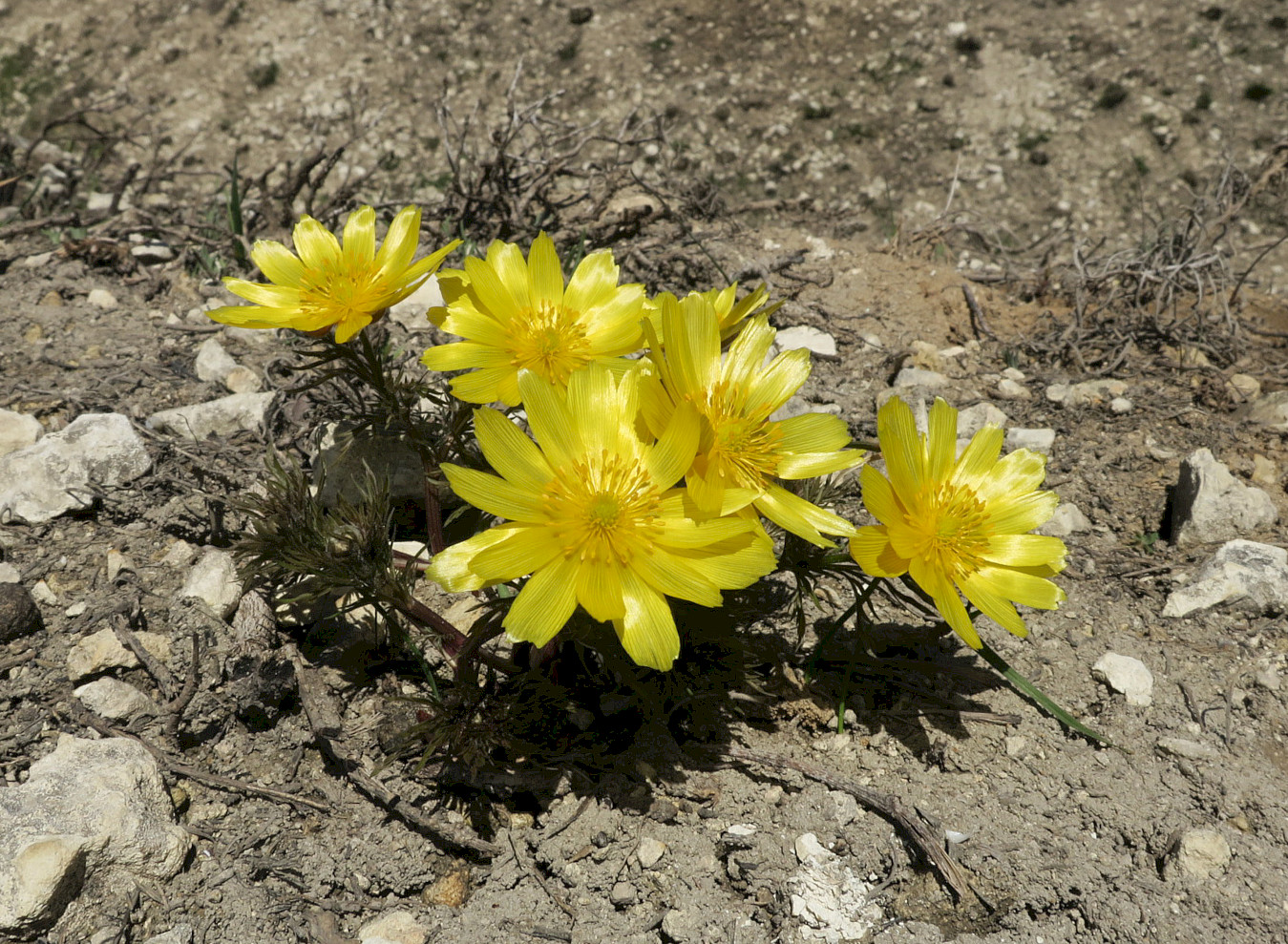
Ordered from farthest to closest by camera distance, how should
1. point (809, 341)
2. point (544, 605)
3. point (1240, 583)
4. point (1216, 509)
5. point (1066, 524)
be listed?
point (809, 341) → point (1066, 524) → point (1216, 509) → point (1240, 583) → point (544, 605)

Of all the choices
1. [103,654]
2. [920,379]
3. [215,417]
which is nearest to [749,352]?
[920,379]

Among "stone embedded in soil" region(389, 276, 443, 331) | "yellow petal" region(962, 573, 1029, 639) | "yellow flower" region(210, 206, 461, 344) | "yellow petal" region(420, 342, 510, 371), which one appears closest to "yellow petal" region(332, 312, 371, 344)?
"yellow flower" region(210, 206, 461, 344)

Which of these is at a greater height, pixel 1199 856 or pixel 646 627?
pixel 646 627

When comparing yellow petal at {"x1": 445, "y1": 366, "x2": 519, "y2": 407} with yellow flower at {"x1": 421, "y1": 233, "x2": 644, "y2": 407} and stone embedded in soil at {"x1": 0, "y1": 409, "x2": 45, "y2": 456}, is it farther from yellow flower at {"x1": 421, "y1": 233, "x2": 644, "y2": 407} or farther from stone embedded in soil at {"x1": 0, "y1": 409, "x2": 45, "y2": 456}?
stone embedded in soil at {"x1": 0, "y1": 409, "x2": 45, "y2": 456}

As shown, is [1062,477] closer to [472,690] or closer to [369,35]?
[472,690]

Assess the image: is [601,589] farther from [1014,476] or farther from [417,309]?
[417,309]

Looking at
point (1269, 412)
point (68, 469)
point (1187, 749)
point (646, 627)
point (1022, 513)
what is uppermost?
point (646, 627)
